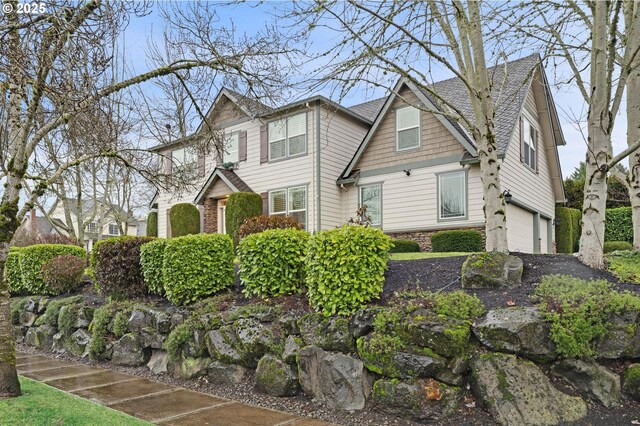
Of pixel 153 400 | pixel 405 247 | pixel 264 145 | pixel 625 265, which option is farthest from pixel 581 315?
pixel 264 145

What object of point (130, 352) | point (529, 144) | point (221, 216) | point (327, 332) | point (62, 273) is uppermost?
point (529, 144)

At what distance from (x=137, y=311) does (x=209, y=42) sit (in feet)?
14.4

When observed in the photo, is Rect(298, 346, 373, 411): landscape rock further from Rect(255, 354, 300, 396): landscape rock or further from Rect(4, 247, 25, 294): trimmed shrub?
Rect(4, 247, 25, 294): trimmed shrub

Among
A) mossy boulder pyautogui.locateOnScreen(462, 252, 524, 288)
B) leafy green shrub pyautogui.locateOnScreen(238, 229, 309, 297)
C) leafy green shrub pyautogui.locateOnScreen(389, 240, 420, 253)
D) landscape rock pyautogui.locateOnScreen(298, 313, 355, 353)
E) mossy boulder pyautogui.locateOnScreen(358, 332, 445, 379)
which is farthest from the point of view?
leafy green shrub pyautogui.locateOnScreen(389, 240, 420, 253)

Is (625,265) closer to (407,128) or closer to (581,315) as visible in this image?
(581,315)

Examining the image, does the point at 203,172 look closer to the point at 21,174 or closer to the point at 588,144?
the point at 21,174

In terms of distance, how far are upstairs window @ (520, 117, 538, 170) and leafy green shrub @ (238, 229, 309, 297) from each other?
36.2ft

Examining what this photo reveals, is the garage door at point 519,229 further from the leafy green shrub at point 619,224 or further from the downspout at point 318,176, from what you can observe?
the downspout at point 318,176

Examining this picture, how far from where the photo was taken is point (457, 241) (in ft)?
40.7

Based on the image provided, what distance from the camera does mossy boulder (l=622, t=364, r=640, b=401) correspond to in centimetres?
426

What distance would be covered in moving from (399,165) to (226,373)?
10038 mm

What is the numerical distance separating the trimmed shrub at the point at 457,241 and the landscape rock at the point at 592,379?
312 inches

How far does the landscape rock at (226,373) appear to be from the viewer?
5.86m

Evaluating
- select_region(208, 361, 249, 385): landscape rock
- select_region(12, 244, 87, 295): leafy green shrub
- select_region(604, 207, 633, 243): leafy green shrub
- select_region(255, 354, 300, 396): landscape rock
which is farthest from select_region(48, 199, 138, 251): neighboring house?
select_region(604, 207, 633, 243): leafy green shrub
